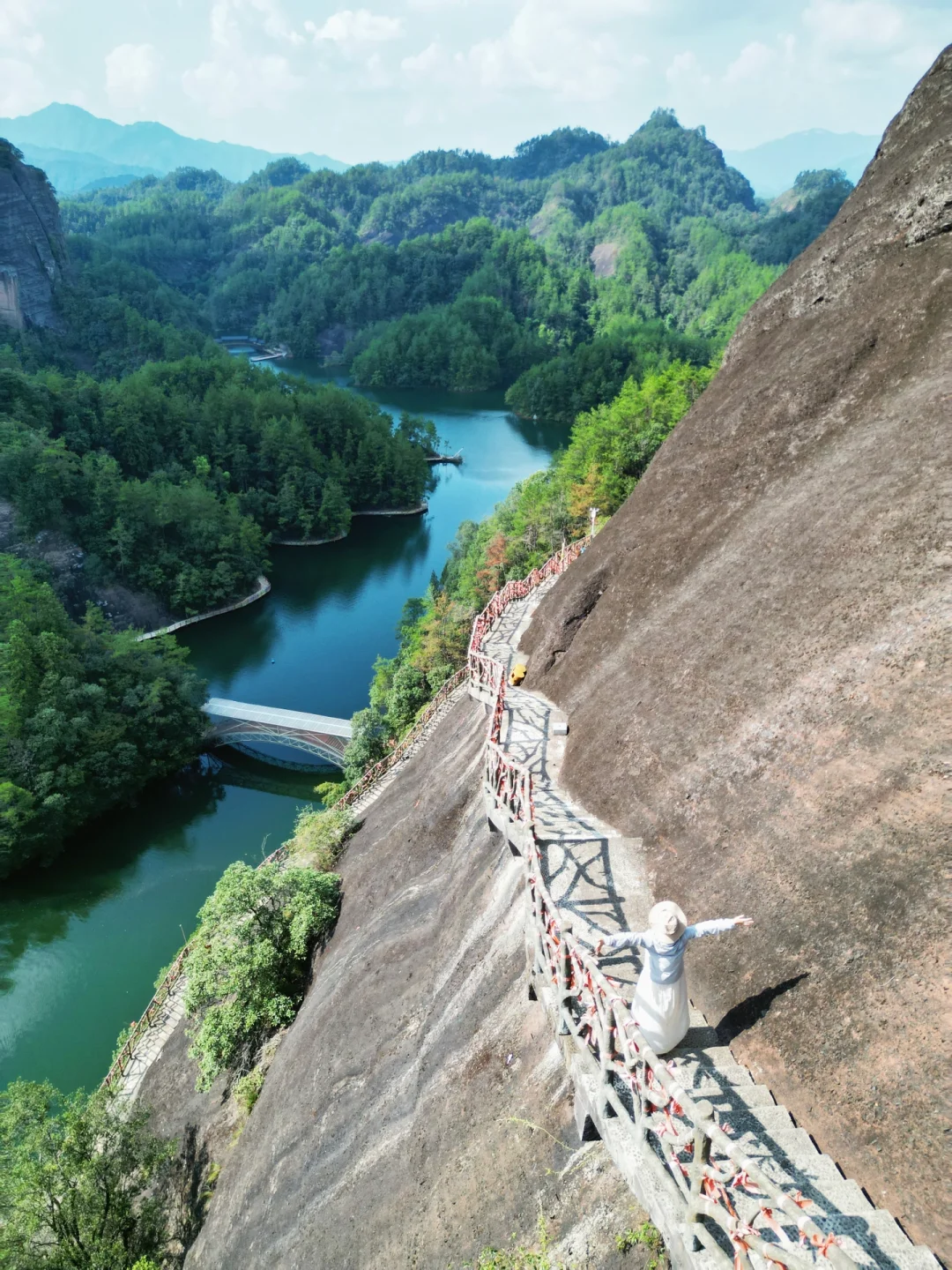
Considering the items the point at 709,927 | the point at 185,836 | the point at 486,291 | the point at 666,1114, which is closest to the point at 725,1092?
the point at 666,1114

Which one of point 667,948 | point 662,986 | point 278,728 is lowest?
point 278,728

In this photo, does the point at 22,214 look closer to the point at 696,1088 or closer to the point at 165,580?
the point at 165,580

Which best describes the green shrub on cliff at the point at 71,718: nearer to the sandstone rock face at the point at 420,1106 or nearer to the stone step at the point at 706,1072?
the sandstone rock face at the point at 420,1106

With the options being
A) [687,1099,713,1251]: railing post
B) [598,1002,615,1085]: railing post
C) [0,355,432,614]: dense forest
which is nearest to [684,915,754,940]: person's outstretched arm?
[598,1002,615,1085]: railing post

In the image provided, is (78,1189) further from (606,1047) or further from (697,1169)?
(697,1169)

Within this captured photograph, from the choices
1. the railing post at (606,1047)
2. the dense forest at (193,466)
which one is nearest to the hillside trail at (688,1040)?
the railing post at (606,1047)

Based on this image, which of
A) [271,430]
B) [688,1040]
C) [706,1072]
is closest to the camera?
[706,1072]

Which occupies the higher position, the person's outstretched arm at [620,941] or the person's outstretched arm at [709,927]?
the person's outstretched arm at [709,927]
